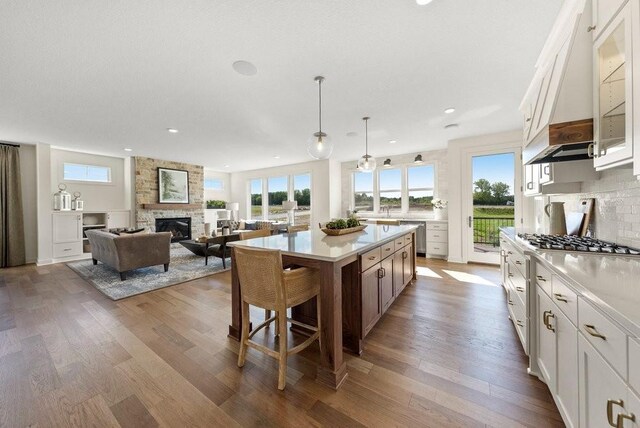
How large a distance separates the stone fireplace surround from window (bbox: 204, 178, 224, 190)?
111 centimetres

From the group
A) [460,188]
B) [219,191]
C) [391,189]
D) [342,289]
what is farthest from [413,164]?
[219,191]

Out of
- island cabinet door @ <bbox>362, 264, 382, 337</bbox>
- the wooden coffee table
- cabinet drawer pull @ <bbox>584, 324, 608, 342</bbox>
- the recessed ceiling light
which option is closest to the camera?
cabinet drawer pull @ <bbox>584, 324, 608, 342</bbox>

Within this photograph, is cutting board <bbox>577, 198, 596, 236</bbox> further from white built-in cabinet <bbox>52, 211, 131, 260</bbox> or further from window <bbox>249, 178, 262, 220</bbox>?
white built-in cabinet <bbox>52, 211, 131, 260</bbox>

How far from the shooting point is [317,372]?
167 centimetres

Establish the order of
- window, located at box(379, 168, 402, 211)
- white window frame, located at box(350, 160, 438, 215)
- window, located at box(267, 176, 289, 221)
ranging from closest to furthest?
white window frame, located at box(350, 160, 438, 215) < window, located at box(379, 168, 402, 211) < window, located at box(267, 176, 289, 221)

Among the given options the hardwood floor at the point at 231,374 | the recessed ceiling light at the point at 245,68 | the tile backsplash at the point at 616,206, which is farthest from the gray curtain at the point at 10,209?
the tile backsplash at the point at 616,206

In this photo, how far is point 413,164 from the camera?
240 inches

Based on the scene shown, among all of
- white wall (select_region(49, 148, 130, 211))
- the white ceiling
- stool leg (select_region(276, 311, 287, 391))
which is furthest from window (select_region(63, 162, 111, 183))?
stool leg (select_region(276, 311, 287, 391))

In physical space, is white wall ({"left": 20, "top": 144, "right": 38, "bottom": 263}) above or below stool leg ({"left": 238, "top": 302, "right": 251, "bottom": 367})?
above

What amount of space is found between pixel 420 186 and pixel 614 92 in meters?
4.85

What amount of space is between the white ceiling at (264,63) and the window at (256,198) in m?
4.77

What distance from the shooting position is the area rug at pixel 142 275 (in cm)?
344

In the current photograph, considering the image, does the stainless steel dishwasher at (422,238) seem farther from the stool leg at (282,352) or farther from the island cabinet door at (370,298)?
the stool leg at (282,352)

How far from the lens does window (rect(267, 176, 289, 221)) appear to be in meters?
8.22
